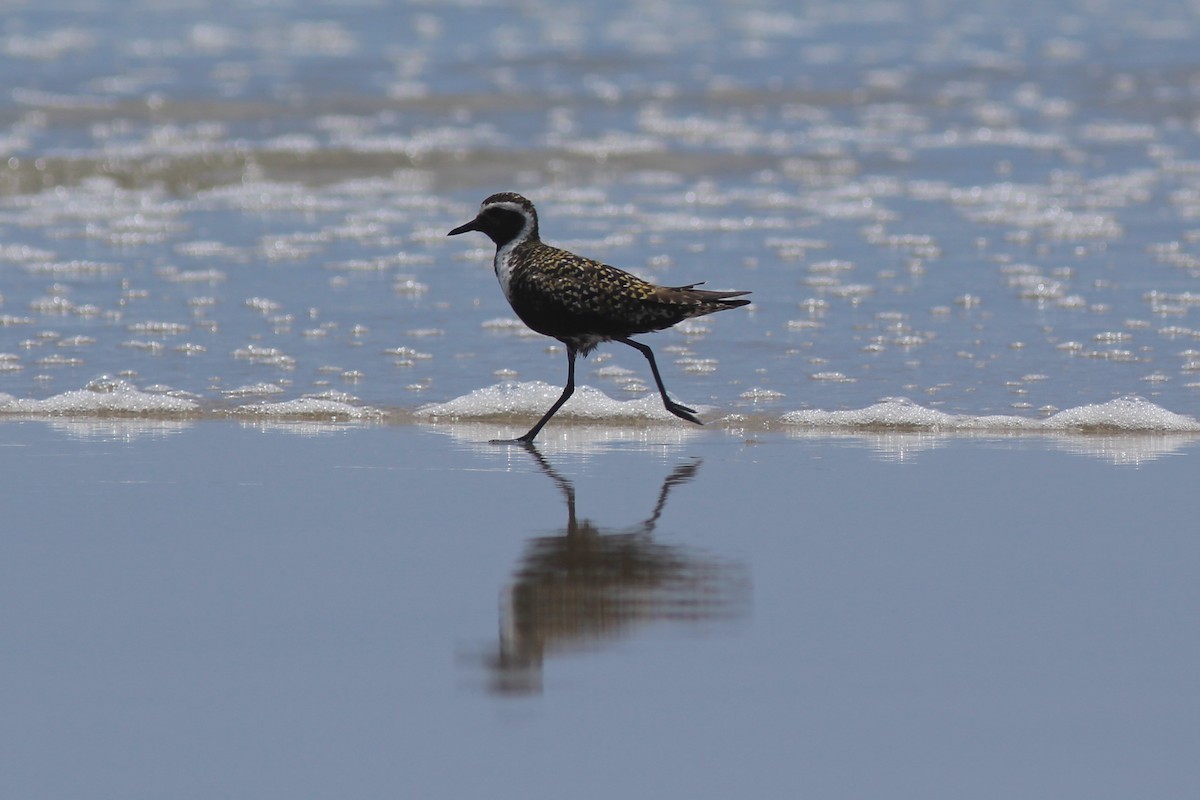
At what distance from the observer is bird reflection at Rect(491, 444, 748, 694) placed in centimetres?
518

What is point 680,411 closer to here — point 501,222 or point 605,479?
point 605,479

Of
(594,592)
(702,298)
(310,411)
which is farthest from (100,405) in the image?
(594,592)

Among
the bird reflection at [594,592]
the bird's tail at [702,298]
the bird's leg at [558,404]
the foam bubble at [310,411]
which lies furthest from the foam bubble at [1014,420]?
the bird reflection at [594,592]

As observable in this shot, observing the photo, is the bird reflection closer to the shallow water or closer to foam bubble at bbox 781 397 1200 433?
the shallow water

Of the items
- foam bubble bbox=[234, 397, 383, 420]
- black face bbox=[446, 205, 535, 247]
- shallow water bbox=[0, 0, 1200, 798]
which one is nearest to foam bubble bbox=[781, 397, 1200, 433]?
shallow water bbox=[0, 0, 1200, 798]

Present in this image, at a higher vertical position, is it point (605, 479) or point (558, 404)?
point (558, 404)

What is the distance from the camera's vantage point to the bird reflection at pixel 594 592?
17.0 ft

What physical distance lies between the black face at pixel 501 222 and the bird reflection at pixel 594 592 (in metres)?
2.62

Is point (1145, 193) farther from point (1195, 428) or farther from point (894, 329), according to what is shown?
point (1195, 428)

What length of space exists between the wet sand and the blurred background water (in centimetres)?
154

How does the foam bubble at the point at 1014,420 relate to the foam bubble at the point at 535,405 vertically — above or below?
below

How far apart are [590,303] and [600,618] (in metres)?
3.11

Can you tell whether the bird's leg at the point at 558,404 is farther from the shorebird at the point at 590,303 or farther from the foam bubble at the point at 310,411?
the foam bubble at the point at 310,411

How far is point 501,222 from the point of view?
889 cm
